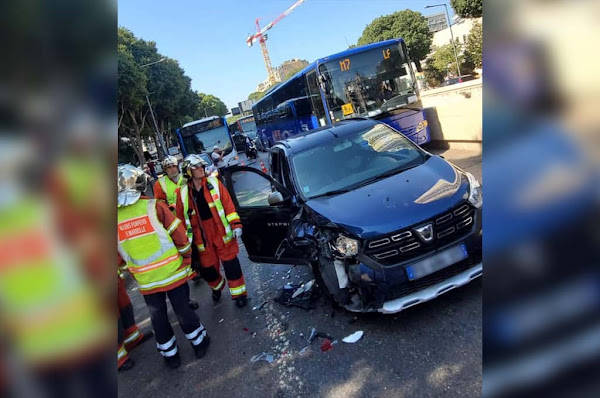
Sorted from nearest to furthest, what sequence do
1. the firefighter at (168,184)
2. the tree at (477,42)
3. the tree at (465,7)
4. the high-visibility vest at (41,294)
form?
1. the high-visibility vest at (41,294)
2. the tree at (477,42)
3. the firefighter at (168,184)
4. the tree at (465,7)

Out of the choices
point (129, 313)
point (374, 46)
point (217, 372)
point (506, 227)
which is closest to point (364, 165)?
point (217, 372)

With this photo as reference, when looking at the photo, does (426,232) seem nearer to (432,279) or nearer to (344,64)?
(432,279)

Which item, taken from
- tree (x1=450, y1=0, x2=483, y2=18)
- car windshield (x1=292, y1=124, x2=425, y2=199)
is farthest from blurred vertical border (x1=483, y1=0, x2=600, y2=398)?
tree (x1=450, y1=0, x2=483, y2=18)

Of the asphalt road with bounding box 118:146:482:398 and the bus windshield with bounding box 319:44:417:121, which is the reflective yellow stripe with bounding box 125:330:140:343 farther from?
the bus windshield with bounding box 319:44:417:121

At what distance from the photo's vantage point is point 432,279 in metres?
3.42

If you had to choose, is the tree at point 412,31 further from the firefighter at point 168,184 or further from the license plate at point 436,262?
the license plate at point 436,262

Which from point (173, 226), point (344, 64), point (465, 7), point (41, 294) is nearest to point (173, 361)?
point (173, 226)

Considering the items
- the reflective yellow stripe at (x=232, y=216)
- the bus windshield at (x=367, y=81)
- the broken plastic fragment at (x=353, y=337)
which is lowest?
the broken plastic fragment at (x=353, y=337)

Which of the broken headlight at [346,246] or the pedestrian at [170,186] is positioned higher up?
the pedestrian at [170,186]

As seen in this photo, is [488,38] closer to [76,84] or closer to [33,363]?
[76,84]

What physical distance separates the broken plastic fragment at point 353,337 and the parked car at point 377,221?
0.97 ft

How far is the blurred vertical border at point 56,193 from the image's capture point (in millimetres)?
526

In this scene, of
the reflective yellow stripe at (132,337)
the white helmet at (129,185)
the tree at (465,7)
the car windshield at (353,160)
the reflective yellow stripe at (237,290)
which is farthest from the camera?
the tree at (465,7)

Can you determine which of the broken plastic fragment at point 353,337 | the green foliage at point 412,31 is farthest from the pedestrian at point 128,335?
the green foliage at point 412,31
